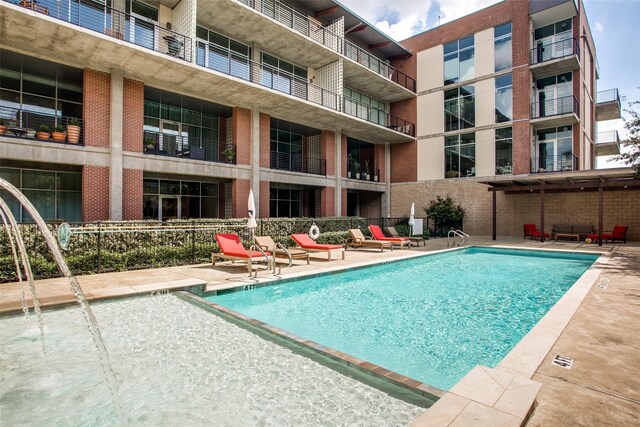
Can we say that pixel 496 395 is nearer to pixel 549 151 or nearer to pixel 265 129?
pixel 265 129

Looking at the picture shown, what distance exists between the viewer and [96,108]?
12406 millimetres

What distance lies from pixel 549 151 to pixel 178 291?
22.4 metres

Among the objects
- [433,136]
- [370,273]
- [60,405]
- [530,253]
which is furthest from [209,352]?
[433,136]

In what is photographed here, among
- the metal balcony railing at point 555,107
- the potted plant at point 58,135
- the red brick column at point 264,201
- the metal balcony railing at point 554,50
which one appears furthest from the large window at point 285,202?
the metal balcony railing at point 554,50

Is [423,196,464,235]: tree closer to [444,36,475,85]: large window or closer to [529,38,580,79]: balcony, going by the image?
[444,36,475,85]: large window

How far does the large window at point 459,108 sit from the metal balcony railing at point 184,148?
1467cm

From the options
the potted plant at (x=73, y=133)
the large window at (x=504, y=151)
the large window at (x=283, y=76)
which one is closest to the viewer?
the potted plant at (x=73, y=133)

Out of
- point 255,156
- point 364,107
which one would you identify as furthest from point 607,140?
point 255,156

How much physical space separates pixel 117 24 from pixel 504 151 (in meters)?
20.6

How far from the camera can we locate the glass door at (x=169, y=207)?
16.6m

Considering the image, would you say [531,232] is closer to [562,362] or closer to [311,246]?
[311,246]

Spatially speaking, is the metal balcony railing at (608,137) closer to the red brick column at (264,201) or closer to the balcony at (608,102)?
the balcony at (608,102)

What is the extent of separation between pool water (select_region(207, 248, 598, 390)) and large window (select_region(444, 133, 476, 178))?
12.7m

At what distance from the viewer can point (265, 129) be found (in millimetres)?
17562
